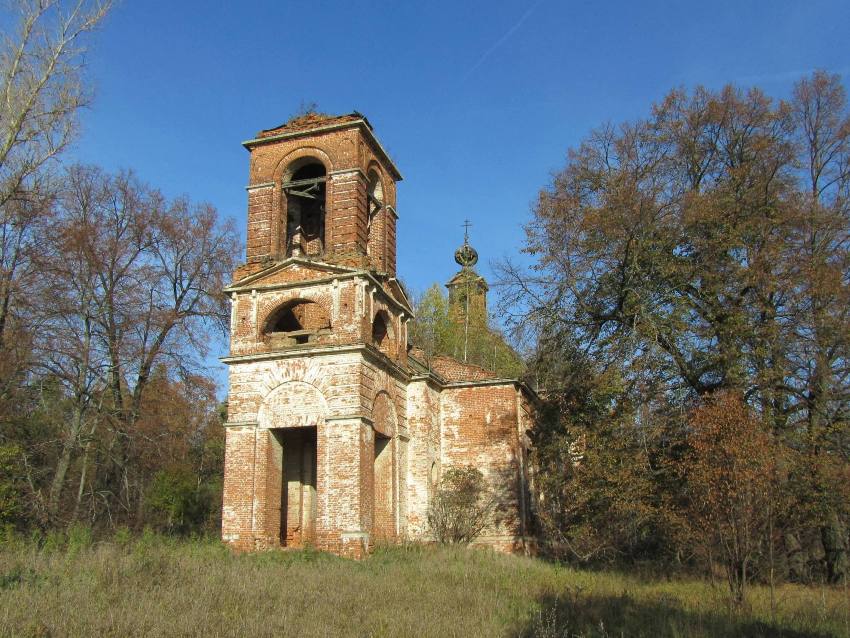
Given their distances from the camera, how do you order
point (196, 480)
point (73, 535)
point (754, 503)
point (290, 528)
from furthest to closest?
point (196, 480)
point (290, 528)
point (73, 535)
point (754, 503)

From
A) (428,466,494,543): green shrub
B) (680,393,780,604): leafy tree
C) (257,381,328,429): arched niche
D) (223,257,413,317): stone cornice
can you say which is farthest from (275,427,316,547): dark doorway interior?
(680,393,780,604): leafy tree

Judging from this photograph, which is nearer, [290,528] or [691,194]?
[691,194]

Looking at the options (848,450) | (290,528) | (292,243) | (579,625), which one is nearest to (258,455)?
(290,528)

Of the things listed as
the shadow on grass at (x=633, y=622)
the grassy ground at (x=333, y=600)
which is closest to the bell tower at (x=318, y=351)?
the grassy ground at (x=333, y=600)

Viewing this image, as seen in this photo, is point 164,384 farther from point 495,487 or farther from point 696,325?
point 696,325

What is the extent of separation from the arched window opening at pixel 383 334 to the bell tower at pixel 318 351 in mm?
31

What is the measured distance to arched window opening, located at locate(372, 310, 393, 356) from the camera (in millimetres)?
19531

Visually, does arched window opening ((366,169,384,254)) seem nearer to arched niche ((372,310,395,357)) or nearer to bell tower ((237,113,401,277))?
bell tower ((237,113,401,277))

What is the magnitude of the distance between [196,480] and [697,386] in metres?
18.1

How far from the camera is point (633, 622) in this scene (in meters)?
10.5

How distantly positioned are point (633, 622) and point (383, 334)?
35.9 feet

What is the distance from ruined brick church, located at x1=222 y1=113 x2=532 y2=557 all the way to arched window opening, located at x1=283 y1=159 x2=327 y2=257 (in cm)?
4

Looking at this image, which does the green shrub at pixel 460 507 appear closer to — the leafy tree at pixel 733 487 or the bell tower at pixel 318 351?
the bell tower at pixel 318 351

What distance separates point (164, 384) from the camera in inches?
990
